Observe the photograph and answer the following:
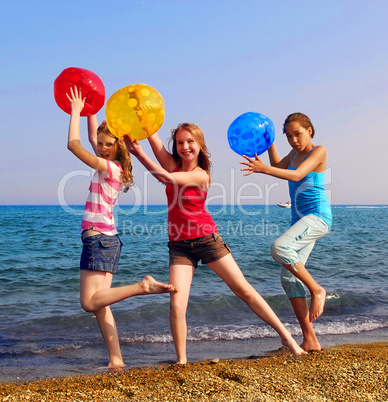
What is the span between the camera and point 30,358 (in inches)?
184

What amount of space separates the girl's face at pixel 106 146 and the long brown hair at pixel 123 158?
30 mm

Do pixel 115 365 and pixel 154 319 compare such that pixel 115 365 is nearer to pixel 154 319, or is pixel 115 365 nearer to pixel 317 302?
pixel 317 302

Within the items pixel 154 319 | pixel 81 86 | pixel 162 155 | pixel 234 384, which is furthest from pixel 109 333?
pixel 154 319

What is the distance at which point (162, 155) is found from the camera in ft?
13.0

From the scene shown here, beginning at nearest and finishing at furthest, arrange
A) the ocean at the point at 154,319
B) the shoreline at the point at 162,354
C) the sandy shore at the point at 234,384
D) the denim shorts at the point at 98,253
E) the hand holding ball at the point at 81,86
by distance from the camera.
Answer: the sandy shore at the point at 234,384
the denim shorts at the point at 98,253
the hand holding ball at the point at 81,86
the shoreline at the point at 162,354
the ocean at the point at 154,319

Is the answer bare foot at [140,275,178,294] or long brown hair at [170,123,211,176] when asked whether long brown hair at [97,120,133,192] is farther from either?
bare foot at [140,275,178,294]

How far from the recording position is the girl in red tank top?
3641mm

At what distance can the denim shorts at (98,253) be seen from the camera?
12.1 feet

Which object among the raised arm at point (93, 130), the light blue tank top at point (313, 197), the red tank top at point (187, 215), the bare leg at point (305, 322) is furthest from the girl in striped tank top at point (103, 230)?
the light blue tank top at point (313, 197)

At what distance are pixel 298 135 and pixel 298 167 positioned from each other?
42cm

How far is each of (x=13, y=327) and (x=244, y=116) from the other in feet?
14.5

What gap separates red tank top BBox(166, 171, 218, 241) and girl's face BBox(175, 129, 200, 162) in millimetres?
299

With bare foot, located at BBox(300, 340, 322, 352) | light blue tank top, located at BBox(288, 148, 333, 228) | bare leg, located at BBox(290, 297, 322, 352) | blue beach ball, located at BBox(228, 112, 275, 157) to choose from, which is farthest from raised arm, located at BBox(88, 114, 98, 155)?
bare foot, located at BBox(300, 340, 322, 352)

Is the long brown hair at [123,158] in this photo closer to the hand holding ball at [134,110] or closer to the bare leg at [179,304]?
the hand holding ball at [134,110]
